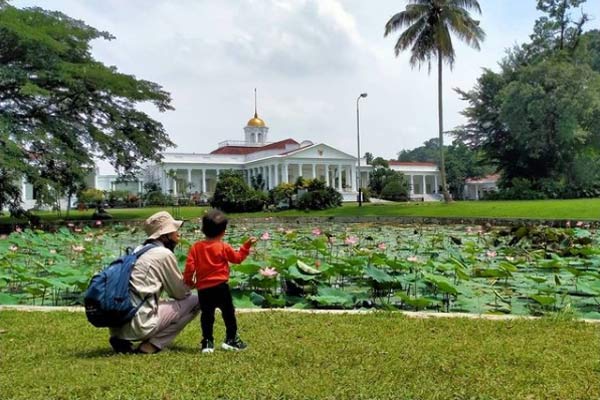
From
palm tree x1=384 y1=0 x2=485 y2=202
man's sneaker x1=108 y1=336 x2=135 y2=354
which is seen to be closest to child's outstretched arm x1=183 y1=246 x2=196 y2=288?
man's sneaker x1=108 y1=336 x2=135 y2=354

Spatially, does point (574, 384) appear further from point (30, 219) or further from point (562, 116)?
point (562, 116)

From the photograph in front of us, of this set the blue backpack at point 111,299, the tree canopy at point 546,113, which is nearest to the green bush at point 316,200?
the tree canopy at point 546,113

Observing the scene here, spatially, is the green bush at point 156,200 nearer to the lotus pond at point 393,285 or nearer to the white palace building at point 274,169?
the white palace building at point 274,169

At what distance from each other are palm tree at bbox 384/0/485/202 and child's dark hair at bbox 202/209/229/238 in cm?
2433

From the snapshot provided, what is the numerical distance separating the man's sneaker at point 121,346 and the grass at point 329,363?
8cm

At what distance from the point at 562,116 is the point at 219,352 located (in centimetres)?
3310

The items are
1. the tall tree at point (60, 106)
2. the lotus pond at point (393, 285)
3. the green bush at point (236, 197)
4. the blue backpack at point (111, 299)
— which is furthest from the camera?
the green bush at point (236, 197)

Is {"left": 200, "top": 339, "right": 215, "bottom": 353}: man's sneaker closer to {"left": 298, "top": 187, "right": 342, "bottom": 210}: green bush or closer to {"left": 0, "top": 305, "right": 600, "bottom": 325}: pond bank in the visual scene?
{"left": 0, "top": 305, "right": 600, "bottom": 325}: pond bank

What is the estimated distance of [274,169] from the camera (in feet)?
166

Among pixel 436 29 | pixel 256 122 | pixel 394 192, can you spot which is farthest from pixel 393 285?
pixel 256 122

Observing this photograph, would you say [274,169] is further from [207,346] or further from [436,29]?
[207,346]

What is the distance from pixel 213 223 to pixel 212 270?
1.04 feet

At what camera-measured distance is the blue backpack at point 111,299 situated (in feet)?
10.4

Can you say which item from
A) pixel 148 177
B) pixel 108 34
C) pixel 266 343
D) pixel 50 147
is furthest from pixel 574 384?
pixel 148 177
